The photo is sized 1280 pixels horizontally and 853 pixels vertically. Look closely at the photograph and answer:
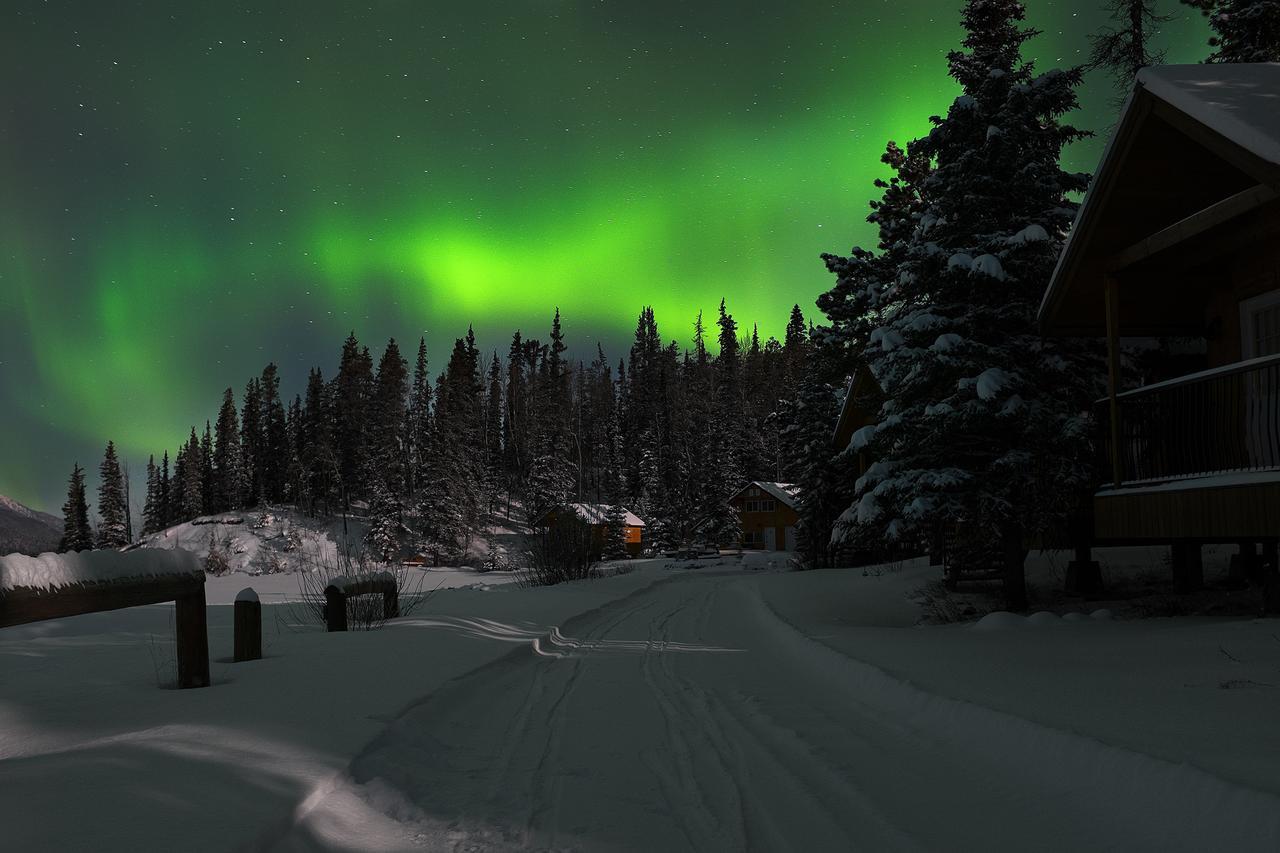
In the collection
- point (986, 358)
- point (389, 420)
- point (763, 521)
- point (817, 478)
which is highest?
point (389, 420)

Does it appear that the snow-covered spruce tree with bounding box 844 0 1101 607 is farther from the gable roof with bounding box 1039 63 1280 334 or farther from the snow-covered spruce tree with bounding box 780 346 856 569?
the snow-covered spruce tree with bounding box 780 346 856 569

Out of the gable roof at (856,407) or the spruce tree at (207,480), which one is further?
the spruce tree at (207,480)

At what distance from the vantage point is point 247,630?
26.4ft

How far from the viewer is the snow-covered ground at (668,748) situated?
350cm

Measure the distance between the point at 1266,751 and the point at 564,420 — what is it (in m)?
87.3

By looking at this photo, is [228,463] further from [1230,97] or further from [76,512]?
[1230,97]

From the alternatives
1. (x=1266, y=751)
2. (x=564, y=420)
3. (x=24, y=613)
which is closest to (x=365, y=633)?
(x=24, y=613)

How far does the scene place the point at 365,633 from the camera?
10.2m

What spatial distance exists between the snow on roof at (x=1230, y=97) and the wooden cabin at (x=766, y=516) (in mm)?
54503

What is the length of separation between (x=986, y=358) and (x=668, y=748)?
989 cm

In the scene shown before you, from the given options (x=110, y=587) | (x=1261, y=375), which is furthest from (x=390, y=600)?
(x=1261, y=375)

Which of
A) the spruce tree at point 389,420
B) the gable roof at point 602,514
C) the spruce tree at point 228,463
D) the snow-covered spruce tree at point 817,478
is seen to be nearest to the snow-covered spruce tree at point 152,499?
the spruce tree at point 228,463

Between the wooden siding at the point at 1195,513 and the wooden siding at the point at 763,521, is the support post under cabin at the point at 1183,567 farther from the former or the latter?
the wooden siding at the point at 763,521

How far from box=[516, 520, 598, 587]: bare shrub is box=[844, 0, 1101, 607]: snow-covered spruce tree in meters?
13.4
